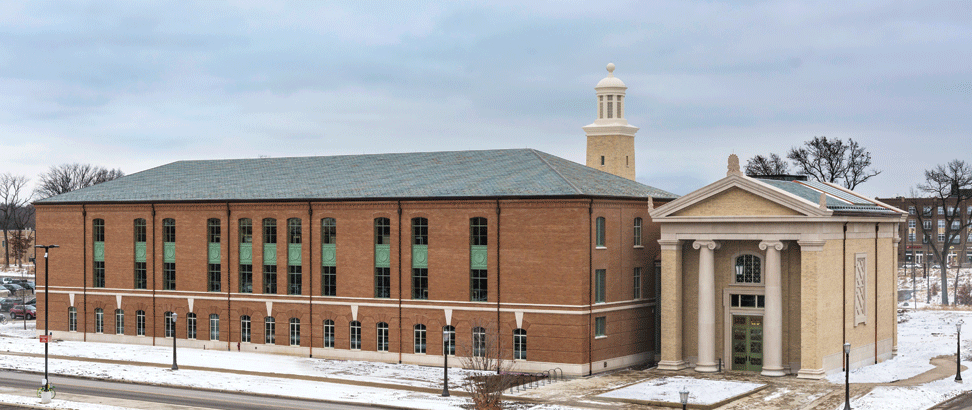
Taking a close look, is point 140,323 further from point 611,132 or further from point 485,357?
point 611,132

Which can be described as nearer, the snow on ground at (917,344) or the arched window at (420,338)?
the snow on ground at (917,344)

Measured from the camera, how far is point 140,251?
6606cm

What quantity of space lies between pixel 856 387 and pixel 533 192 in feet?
59.1

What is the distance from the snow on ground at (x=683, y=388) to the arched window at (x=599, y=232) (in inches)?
306

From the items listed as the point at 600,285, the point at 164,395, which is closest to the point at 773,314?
the point at 600,285

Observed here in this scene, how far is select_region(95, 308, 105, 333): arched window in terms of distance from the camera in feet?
221

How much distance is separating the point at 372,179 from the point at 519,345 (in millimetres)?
13788

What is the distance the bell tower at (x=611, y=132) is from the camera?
70.3 m

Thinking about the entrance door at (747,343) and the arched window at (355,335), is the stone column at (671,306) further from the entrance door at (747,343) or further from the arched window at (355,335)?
the arched window at (355,335)

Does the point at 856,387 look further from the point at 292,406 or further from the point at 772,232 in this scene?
the point at 292,406

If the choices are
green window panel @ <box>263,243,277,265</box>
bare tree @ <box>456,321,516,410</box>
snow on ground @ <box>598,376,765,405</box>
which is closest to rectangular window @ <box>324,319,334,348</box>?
green window panel @ <box>263,243,277,265</box>

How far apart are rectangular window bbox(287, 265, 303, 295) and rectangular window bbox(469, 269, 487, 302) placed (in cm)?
1133

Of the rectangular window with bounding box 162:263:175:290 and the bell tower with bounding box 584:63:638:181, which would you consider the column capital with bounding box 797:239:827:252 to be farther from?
the rectangular window with bounding box 162:263:175:290

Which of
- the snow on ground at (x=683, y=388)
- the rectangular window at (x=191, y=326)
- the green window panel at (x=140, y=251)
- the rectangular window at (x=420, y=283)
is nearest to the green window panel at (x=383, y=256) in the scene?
the rectangular window at (x=420, y=283)
